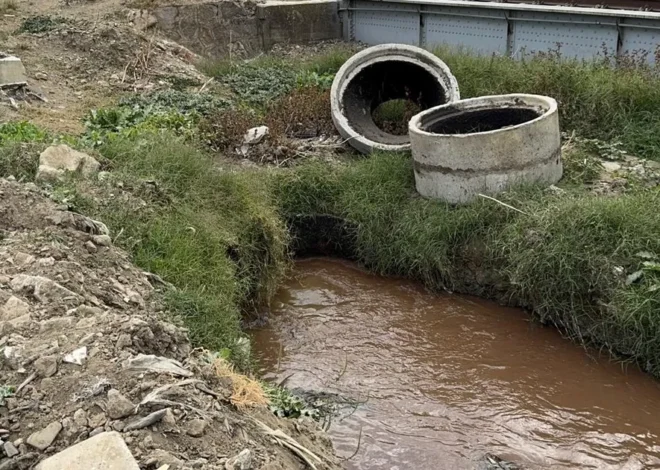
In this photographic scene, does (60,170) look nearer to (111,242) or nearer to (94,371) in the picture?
(111,242)

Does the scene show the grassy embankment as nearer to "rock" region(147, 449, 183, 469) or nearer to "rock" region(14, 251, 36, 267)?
"rock" region(14, 251, 36, 267)

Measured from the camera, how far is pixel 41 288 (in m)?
4.02

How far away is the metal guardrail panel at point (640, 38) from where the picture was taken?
8.66 metres

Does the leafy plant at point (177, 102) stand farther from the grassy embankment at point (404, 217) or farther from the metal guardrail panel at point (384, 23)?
the metal guardrail panel at point (384, 23)

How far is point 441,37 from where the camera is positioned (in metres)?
11.4

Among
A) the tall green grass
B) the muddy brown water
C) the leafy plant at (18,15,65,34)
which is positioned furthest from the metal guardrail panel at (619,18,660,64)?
the leafy plant at (18,15,65,34)

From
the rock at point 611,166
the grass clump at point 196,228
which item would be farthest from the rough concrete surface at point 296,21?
the rock at point 611,166

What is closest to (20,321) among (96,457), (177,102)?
(96,457)

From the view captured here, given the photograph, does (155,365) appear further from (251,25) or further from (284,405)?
(251,25)

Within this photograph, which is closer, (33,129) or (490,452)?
(490,452)

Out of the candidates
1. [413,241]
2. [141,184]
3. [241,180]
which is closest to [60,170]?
[141,184]

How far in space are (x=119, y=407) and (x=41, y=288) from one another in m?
1.31

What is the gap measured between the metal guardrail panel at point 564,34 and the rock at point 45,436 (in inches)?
320

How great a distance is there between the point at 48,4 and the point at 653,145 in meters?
10.1
